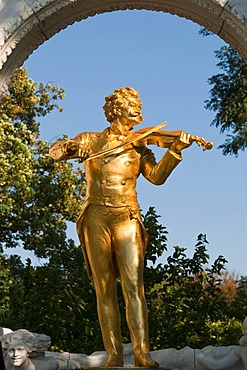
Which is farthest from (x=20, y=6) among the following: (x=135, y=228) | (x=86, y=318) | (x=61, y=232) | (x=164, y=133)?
(x=61, y=232)

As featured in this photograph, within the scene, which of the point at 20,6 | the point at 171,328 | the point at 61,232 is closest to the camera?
the point at 20,6

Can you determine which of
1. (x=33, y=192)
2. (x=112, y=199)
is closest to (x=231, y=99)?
(x=33, y=192)

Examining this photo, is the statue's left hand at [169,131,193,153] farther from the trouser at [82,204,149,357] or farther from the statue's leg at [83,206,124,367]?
the statue's leg at [83,206,124,367]

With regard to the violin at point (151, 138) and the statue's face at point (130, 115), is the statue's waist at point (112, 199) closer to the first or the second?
the violin at point (151, 138)

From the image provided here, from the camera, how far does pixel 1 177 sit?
39.3ft

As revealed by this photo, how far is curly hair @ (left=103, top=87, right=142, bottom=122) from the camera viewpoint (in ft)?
19.1

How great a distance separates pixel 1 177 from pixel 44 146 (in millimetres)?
1517

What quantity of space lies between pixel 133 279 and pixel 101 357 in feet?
3.37

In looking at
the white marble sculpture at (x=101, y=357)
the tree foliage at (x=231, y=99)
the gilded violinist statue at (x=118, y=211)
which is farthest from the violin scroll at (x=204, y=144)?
the tree foliage at (x=231, y=99)

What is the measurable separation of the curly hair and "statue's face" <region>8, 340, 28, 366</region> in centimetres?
188

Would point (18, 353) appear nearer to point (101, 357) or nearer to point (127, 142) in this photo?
point (101, 357)

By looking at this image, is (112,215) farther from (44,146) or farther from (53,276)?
(44,146)

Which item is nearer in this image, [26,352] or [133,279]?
[133,279]

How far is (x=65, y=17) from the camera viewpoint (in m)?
6.35
